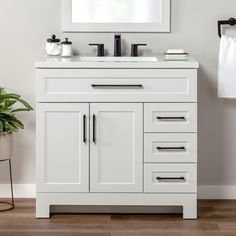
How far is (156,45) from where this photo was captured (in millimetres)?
4336

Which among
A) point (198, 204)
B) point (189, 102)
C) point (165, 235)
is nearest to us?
point (165, 235)

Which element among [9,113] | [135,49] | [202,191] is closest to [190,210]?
[202,191]

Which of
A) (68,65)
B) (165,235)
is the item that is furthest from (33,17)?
(165,235)

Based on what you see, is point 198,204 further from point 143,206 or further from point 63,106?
point 63,106

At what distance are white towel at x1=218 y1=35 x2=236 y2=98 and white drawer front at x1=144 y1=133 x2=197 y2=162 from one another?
0.45 metres

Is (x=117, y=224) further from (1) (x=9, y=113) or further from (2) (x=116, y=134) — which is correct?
(1) (x=9, y=113)

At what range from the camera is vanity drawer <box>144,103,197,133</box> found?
3896 millimetres

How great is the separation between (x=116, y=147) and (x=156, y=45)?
29.2 inches

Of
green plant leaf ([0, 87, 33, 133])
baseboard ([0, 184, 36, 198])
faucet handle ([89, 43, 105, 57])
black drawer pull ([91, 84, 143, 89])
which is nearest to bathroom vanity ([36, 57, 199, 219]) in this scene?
black drawer pull ([91, 84, 143, 89])

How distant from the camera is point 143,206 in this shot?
4066 millimetres

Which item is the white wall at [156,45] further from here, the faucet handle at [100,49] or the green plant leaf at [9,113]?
the green plant leaf at [9,113]

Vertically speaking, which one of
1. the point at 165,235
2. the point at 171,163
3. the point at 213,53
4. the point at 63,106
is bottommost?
the point at 165,235

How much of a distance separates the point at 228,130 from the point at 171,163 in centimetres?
61

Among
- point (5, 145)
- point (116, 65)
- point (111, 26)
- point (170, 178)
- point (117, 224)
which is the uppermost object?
point (111, 26)
